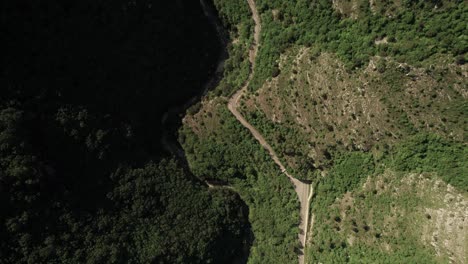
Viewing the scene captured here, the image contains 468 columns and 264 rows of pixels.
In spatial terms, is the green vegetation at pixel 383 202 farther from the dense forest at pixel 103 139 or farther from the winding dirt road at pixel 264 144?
the dense forest at pixel 103 139

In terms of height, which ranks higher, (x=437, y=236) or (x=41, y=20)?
(x=41, y=20)

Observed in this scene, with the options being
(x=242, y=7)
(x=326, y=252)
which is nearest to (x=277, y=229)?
(x=326, y=252)

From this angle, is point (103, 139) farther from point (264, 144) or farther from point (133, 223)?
point (264, 144)

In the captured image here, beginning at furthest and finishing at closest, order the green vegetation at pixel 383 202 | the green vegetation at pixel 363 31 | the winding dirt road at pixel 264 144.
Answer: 1. the winding dirt road at pixel 264 144
2. the green vegetation at pixel 383 202
3. the green vegetation at pixel 363 31

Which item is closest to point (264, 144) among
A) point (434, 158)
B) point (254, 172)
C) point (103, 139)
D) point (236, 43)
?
point (254, 172)

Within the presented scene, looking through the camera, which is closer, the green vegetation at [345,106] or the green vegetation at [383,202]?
the green vegetation at [345,106]

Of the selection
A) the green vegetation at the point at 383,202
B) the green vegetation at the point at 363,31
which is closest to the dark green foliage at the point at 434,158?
the green vegetation at the point at 383,202

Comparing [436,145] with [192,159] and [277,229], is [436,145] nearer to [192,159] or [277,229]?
[277,229]
